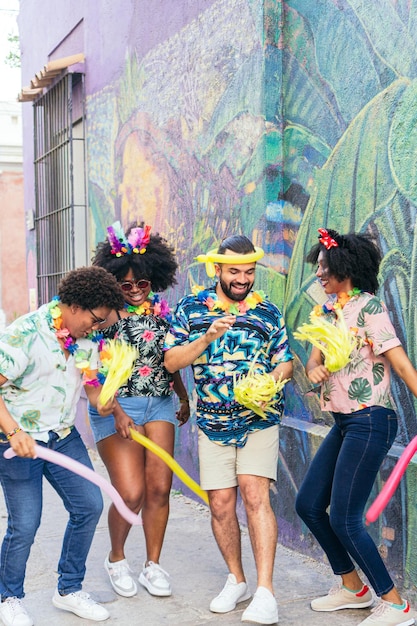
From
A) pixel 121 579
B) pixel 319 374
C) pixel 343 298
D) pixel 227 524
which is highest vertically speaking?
pixel 343 298

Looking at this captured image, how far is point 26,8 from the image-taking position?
1210 cm

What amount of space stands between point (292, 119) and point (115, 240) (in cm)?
171

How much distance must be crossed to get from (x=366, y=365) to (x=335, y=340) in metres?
0.23

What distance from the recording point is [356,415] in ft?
14.0

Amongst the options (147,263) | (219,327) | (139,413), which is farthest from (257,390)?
(147,263)

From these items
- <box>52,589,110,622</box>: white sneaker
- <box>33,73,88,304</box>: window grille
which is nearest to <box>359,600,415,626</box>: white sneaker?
<box>52,589,110,622</box>: white sneaker

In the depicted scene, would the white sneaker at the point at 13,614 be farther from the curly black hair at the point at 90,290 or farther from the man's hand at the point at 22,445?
the curly black hair at the point at 90,290

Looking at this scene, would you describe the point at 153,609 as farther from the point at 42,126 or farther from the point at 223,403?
the point at 42,126

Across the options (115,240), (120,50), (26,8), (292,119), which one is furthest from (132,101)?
(26,8)

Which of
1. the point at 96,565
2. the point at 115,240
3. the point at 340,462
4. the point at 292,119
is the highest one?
the point at 292,119

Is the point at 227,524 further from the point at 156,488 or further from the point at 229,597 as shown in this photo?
the point at 156,488

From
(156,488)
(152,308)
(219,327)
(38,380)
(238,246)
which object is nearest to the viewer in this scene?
(219,327)

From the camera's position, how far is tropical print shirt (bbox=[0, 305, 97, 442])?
4328 mm

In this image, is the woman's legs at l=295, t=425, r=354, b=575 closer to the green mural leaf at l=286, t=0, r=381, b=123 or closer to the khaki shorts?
the khaki shorts
